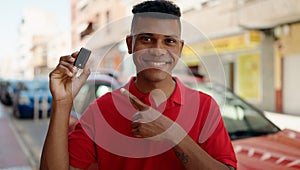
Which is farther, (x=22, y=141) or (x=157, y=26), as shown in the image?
(x=22, y=141)

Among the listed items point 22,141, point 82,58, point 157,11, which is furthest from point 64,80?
point 22,141

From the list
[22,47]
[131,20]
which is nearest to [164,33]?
[131,20]

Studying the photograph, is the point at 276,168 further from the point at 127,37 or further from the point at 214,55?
the point at 127,37

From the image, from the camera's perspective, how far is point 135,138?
133 centimetres

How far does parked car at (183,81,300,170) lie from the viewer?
2.29m

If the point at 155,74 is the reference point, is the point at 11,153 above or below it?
below

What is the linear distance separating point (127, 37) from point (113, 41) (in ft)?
0.25

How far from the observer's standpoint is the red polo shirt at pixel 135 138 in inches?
51.0

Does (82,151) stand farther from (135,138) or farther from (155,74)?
(155,74)

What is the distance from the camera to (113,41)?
149 cm

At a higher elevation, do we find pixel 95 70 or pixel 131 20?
pixel 131 20

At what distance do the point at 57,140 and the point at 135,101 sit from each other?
0.32 metres

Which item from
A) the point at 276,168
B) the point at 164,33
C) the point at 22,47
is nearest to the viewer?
the point at 164,33

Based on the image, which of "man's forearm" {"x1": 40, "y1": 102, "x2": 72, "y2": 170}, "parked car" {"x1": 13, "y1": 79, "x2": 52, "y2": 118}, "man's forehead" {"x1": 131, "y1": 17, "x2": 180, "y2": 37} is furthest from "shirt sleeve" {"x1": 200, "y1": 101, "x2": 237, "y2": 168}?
"parked car" {"x1": 13, "y1": 79, "x2": 52, "y2": 118}
